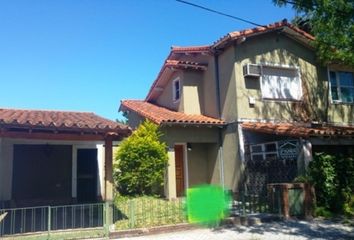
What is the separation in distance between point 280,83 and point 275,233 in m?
9.23

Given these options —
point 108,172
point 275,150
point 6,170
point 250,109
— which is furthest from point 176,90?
point 108,172

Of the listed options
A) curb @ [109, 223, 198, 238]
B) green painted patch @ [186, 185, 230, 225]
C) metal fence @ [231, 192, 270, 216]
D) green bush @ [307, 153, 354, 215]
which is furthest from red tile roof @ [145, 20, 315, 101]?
curb @ [109, 223, 198, 238]

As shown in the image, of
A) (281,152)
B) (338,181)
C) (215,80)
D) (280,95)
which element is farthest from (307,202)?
(215,80)

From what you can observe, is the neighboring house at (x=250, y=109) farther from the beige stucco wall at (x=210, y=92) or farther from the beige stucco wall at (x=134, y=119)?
the beige stucco wall at (x=134, y=119)

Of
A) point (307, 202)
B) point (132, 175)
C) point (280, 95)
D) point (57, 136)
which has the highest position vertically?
point (280, 95)

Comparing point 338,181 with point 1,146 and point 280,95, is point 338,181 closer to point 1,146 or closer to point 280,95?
point 280,95

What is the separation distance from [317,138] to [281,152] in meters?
1.46

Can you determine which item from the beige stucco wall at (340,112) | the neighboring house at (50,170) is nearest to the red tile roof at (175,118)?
the neighboring house at (50,170)

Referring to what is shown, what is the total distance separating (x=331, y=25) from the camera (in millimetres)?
14750

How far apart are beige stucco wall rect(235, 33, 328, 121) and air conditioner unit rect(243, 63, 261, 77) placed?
0.63 ft

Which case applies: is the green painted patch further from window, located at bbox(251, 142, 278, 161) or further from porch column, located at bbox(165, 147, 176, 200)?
porch column, located at bbox(165, 147, 176, 200)

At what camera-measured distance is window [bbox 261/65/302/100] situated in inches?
689

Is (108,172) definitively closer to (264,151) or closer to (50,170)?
Answer: (50,170)

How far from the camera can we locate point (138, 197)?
605 inches
